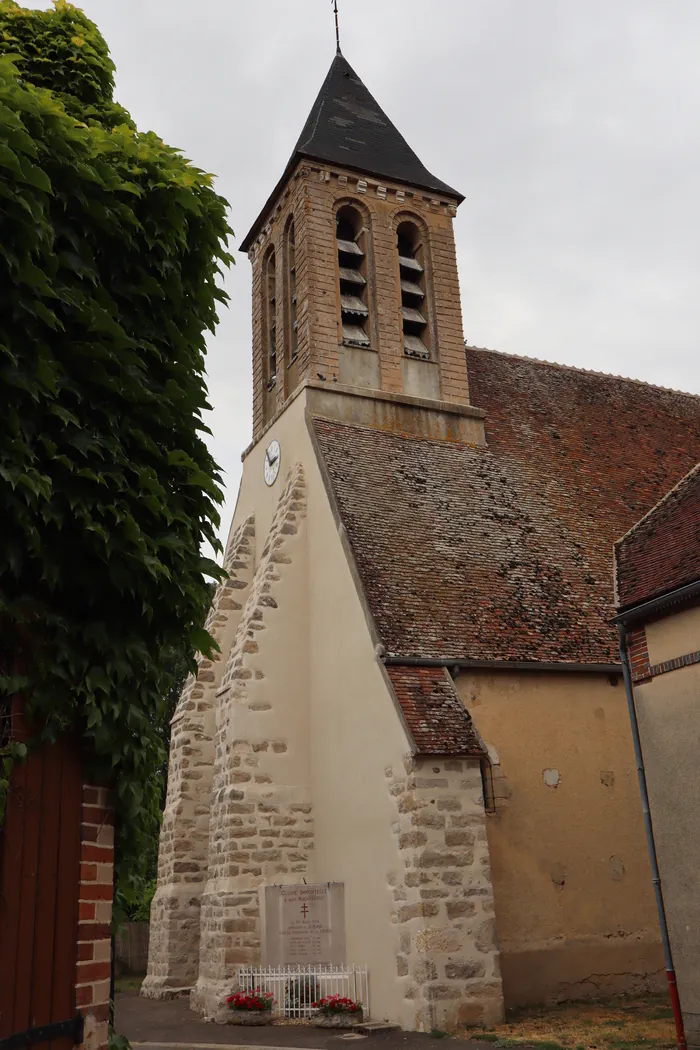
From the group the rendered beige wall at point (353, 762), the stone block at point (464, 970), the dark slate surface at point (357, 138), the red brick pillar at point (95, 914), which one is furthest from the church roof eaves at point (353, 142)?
the red brick pillar at point (95, 914)

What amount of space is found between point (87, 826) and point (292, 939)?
785cm

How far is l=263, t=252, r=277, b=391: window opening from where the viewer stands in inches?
704

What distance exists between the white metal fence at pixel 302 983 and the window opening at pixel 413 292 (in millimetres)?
10237

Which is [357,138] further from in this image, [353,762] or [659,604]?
[659,604]

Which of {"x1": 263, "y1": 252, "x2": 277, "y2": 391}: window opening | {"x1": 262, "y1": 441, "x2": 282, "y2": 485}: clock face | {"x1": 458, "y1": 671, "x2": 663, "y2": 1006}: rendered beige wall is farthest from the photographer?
{"x1": 263, "y1": 252, "x2": 277, "y2": 391}: window opening

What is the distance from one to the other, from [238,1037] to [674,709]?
18.9 feet

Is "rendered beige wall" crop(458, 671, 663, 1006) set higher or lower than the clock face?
lower

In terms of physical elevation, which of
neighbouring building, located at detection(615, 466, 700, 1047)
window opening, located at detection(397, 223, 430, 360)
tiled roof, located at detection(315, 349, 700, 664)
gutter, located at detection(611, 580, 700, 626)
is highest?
window opening, located at detection(397, 223, 430, 360)

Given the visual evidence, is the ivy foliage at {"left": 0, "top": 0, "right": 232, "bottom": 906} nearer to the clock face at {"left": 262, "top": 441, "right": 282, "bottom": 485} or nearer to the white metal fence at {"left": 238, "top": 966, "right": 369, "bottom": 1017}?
the white metal fence at {"left": 238, "top": 966, "right": 369, "bottom": 1017}

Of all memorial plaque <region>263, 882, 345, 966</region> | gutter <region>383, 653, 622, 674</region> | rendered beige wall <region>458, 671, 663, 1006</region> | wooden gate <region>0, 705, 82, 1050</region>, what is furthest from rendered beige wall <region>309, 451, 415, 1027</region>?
wooden gate <region>0, 705, 82, 1050</region>

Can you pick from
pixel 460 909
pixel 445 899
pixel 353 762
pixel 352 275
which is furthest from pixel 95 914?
pixel 352 275

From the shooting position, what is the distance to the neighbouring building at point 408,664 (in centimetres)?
1028

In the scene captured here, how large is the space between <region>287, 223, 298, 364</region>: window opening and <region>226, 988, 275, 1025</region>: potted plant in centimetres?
1024

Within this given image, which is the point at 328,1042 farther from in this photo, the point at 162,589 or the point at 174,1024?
the point at 162,589
